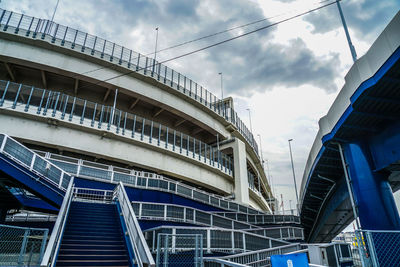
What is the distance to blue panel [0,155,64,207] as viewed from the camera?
1190cm

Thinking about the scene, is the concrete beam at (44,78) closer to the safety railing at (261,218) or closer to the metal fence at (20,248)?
the metal fence at (20,248)

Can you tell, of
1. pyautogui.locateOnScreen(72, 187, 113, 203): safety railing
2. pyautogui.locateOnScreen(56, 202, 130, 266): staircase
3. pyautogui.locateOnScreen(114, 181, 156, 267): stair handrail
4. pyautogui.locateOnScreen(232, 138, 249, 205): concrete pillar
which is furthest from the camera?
pyautogui.locateOnScreen(232, 138, 249, 205): concrete pillar

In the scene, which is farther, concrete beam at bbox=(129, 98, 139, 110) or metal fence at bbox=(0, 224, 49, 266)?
concrete beam at bbox=(129, 98, 139, 110)

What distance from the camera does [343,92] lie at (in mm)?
8844

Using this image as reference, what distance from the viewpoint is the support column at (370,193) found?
8820mm

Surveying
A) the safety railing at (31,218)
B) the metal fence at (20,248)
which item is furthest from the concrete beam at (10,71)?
the metal fence at (20,248)

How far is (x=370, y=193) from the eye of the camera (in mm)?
9227

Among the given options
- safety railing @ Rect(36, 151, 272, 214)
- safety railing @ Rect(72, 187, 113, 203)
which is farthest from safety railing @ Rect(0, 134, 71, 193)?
safety railing @ Rect(36, 151, 272, 214)

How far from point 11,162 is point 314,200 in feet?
75.2

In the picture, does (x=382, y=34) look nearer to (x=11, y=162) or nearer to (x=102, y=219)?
(x=102, y=219)

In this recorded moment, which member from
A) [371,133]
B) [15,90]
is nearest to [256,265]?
[371,133]

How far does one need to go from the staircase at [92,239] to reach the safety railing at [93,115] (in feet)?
39.5

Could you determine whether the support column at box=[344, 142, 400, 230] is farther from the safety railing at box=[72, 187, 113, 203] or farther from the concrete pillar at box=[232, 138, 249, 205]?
the concrete pillar at box=[232, 138, 249, 205]

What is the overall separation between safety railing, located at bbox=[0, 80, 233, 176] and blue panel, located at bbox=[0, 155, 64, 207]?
8614mm
